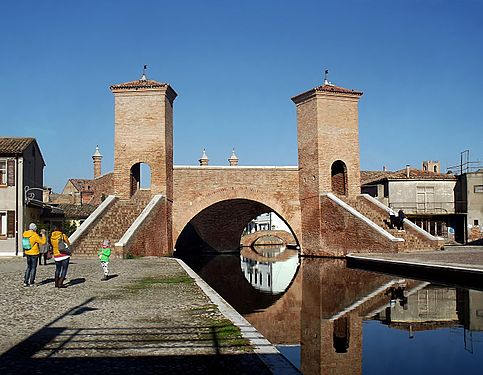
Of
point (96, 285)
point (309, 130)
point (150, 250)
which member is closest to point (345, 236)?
point (309, 130)

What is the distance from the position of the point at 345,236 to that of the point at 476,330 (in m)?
13.5

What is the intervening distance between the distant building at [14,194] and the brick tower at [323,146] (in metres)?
10.9

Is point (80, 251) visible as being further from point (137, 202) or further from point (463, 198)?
point (463, 198)

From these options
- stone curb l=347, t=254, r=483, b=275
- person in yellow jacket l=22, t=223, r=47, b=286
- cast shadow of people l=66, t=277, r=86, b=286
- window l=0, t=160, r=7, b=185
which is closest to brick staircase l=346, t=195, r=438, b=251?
stone curb l=347, t=254, r=483, b=275

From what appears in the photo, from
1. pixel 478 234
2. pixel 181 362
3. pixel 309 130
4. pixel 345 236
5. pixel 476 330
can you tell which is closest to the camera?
pixel 181 362

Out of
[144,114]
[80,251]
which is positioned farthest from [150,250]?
[144,114]

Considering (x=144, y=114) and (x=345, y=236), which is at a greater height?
(x=144, y=114)

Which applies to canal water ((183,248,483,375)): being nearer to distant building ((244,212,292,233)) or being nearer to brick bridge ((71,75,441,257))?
brick bridge ((71,75,441,257))

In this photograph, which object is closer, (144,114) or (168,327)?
(168,327)

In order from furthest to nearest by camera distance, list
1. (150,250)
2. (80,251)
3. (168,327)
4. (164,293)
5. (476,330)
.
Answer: (150,250) → (80,251) → (164,293) → (476,330) → (168,327)

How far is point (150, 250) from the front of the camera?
1973cm

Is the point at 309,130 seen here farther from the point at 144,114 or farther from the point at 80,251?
the point at 80,251

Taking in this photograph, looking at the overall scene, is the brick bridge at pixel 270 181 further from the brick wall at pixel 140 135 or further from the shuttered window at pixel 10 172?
the shuttered window at pixel 10 172

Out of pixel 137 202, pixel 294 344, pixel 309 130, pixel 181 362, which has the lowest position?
pixel 294 344
